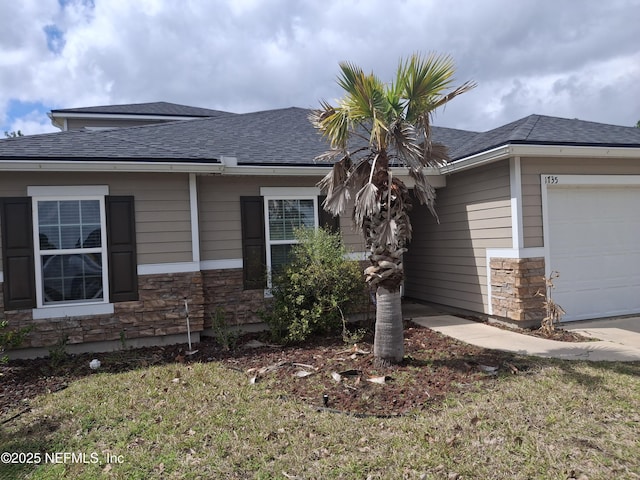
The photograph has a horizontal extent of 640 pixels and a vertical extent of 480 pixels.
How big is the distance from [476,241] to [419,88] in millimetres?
4029

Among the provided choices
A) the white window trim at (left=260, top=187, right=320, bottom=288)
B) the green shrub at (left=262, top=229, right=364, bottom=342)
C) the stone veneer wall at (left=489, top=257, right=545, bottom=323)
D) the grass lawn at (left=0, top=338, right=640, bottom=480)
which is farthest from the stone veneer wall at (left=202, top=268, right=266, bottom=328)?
the stone veneer wall at (left=489, top=257, right=545, bottom=323)

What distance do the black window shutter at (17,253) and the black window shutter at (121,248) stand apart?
105 centimetres

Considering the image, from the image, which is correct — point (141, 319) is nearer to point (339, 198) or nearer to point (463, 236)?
point (339, 198)

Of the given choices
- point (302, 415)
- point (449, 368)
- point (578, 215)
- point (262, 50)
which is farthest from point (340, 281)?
point (262, 50)

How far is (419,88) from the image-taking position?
499cm

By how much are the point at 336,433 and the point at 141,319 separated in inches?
169

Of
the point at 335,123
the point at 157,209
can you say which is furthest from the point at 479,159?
the point at 157,209

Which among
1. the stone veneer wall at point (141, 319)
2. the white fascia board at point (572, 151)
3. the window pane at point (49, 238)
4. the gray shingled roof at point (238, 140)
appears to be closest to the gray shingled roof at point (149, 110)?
the gray shingled roof at point (238, 140)

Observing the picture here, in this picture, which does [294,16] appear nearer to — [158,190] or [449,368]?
[158,190]

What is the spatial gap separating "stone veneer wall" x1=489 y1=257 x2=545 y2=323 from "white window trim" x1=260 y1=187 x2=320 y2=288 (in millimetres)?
3483

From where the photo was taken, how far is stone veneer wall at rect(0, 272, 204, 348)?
627 centimetres

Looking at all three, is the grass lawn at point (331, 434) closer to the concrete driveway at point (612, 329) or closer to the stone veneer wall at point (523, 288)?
the concrete driveway at point (612, 329)

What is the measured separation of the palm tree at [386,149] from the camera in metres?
4.94

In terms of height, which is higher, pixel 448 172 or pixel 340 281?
pixel 448 172
